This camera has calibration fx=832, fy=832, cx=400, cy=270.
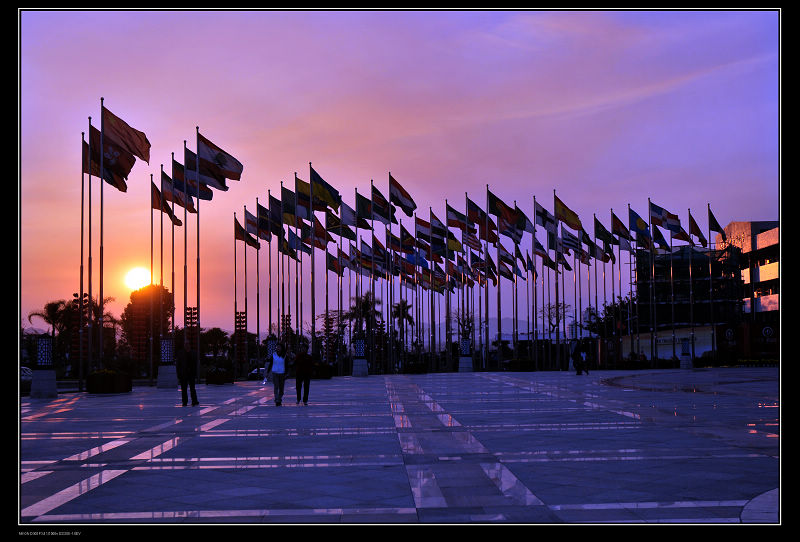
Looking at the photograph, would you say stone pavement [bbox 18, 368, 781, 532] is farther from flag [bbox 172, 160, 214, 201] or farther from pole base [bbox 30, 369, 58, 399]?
flag [bbox 172, 160, 214, 201]

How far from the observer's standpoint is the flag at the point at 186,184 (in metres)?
35.7

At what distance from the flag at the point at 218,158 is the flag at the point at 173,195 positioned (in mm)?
2002

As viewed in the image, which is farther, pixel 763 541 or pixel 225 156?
pixel 225 156

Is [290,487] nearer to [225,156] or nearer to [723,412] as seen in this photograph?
[723,412]

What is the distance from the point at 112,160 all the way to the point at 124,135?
42.1 inches

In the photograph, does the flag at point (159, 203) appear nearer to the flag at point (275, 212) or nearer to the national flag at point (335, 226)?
the flag at point (275, 212)

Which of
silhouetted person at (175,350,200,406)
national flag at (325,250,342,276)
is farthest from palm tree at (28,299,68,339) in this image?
silhouetted person at (175,350,200,406)

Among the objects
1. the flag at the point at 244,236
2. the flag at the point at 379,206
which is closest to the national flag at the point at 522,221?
the flag at the point at 379,206

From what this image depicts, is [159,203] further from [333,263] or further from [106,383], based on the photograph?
[333,263]

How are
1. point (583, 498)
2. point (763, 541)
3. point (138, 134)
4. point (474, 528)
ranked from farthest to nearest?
point (138, 134) → point (583, 498) → point (474, 528) → point (763, 541)

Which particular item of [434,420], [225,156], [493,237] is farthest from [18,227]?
[493,237]

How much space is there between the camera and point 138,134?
1271 inches

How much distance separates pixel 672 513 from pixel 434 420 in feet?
32.9

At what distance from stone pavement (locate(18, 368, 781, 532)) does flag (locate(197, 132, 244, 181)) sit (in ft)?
55.8
